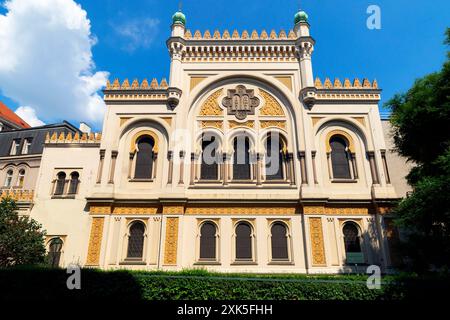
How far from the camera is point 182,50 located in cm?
2416

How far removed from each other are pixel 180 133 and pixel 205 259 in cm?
867

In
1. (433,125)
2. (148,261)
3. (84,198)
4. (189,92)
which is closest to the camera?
(433,125)

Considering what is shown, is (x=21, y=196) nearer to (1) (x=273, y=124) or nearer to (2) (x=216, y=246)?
(2) (x=216, y=246)

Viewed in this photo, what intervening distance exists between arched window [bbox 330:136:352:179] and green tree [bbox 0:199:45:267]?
19.5 m

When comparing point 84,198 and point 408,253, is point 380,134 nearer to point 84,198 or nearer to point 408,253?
point 408,253

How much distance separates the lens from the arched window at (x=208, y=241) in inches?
758

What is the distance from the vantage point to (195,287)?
13609 millimetres

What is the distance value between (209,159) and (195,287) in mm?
9877

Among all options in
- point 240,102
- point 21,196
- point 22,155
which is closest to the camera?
point 21,196

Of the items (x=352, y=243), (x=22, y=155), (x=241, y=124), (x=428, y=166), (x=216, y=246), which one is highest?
(x=241, y=124)

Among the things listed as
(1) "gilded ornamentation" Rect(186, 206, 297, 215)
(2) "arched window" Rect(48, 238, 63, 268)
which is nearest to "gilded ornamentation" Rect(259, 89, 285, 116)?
(1) "gilded ornamentation" Rect(186, 206, 297, 215)

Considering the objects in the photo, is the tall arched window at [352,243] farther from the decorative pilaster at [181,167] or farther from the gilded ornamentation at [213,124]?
the decorative pilaster at [181,167]

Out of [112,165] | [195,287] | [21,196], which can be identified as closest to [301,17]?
[112,165]
